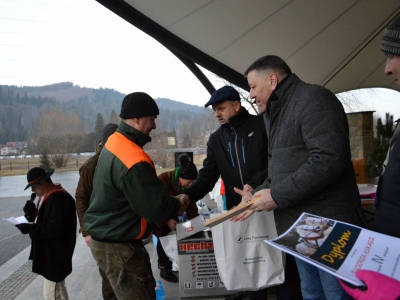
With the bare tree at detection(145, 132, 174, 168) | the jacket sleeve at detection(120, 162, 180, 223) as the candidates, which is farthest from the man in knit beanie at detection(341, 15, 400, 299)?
the bare tree at detection(145, 132, 174, 168)

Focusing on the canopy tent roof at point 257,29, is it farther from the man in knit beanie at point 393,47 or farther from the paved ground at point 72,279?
the man in knit beanie at point 393,47

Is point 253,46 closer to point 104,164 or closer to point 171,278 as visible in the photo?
point 171,278

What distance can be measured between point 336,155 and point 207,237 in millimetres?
1546

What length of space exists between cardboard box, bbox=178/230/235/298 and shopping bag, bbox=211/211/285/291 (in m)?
0.44

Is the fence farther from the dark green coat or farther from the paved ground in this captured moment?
the dark green coat

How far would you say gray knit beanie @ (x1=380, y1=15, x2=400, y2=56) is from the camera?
1.33 metres

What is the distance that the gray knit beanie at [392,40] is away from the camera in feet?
4.38

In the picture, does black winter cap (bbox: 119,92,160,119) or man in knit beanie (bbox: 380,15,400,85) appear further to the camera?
black winter cap (bbox: 119,92,160,119)

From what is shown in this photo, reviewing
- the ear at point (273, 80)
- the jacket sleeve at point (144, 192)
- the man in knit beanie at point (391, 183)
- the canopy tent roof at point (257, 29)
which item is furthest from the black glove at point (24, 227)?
the canopy tent roof at point (257, 29)

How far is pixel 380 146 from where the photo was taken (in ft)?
30.2

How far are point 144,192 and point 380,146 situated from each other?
8.93 meters

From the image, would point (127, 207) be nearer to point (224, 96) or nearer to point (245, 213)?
point (245, 213)

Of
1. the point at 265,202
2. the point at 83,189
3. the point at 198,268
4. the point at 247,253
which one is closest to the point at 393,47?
the point at 265,202

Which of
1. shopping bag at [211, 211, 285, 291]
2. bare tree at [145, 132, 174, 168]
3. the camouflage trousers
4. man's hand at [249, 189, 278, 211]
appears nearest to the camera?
man's hand at [249, 189, 278, 211]
